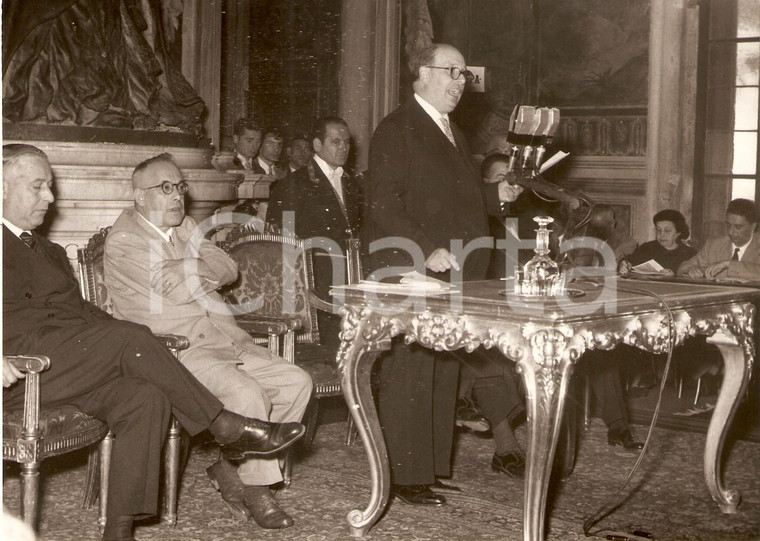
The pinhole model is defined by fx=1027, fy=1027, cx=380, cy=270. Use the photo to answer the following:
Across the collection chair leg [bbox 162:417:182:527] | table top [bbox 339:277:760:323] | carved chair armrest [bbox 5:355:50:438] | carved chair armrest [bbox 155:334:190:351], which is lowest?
chair leg [bbox 162:417:182:527]

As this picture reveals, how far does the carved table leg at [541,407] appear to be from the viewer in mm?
3041

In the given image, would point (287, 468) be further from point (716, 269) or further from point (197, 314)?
point (716, 269)

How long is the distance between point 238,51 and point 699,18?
4325mm

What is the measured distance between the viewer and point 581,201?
3553mm

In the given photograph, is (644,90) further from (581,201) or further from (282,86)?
(581,201)

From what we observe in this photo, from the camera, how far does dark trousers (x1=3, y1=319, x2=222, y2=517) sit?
3.26m

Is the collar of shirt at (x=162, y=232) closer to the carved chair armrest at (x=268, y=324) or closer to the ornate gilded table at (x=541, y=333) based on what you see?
the carved chair armrest at (x=268, y=324)

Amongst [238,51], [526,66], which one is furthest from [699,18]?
[238,51]

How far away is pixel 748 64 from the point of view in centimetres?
784

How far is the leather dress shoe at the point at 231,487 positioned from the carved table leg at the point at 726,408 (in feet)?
5.76

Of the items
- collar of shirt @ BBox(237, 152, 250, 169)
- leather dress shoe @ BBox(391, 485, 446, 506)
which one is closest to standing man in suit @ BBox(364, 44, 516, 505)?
leather dress shoe @ BBox(391, 485, 446, 506)

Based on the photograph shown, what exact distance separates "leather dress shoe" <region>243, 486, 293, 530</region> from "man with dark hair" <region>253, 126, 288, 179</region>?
5166 mm

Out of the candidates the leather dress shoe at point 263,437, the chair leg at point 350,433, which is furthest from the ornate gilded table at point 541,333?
the chair leg at point 350,433

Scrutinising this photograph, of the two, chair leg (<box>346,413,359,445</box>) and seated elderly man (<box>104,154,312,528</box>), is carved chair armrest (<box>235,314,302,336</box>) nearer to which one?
seated elderly man (<box>104,154,312,528</box>)
